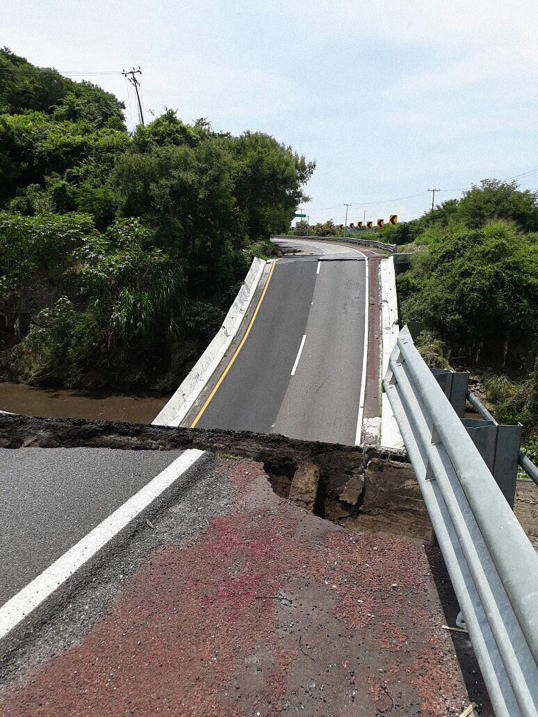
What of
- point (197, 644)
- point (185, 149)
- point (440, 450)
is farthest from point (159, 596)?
→ point (185, 149)

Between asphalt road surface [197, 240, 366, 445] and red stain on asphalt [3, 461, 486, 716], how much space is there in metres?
9.42

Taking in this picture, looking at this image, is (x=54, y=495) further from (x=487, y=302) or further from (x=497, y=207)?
(x=497, y=207)

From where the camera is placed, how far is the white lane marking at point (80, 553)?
7.85 feet

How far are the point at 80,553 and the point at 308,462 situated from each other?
2034 millimetres

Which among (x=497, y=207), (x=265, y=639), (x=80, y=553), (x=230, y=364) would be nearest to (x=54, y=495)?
(x=80, y=553)

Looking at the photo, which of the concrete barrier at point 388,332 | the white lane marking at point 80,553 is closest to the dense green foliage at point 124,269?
the concrete barrier at point 388,332

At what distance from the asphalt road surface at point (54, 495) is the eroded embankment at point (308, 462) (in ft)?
1.15

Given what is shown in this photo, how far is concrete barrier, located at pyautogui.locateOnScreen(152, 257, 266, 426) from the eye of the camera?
13.6 metres

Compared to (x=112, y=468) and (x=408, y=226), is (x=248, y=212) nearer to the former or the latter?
(x=408, y=226)

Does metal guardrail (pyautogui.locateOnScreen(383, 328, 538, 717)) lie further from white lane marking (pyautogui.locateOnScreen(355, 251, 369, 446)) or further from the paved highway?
white lane marking (pyautogui.locateOnScreen(355, 251, 369, 446))

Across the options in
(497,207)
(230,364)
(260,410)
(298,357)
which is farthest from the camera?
(497,207)

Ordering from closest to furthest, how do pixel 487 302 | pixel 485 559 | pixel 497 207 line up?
pixel 485 559
pixel 487 302
pixel 497 207

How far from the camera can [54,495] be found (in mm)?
3406

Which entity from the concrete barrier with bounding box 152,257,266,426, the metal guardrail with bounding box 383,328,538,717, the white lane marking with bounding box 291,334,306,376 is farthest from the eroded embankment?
the white lane marking with bounding box 291,334,306,376
